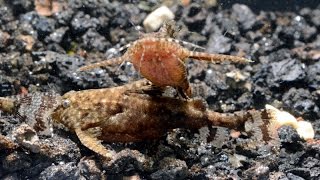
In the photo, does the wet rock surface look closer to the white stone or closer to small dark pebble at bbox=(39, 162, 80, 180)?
small dark pebble at bbox=(39, 162, 80, 180)

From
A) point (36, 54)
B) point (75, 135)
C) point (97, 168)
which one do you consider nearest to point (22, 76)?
point (36, 54)

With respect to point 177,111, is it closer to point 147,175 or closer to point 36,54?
point 147,175

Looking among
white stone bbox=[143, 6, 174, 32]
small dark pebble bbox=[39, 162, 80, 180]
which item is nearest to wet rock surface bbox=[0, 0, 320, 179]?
small dark pebble bbox=[39, 162, 80, 180]

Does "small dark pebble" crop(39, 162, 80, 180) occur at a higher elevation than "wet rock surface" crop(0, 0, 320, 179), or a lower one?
lower

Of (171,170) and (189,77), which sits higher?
(189,77)

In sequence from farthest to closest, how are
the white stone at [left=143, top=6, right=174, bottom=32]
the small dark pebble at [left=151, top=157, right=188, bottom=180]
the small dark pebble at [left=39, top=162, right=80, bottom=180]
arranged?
1. the white stone at [left=143, top=6, right=174, bottom=32]
2. the small dark pebble at [left=151, top=157, right=188, bottom=180]
3. the small dark pebble at [left=39, top=162, right=80, bottom=180]

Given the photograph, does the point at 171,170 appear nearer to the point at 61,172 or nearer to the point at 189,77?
the point at 61,172

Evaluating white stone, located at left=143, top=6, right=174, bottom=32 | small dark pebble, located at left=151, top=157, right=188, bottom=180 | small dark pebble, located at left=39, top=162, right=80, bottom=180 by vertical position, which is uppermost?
white stone, located at left=143, top=6, right=174, bottom=32

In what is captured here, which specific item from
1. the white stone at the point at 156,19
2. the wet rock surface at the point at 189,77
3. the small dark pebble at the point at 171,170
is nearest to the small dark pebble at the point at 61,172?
the wet rock surface at the point at 189,77

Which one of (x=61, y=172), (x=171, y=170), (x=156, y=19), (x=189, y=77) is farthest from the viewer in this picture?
(x=156, y=19)

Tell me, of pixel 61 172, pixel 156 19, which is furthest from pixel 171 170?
pixel 156 19
